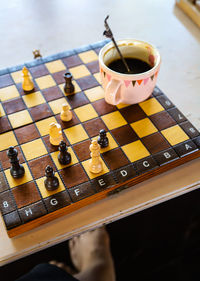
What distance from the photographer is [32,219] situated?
2.58ft

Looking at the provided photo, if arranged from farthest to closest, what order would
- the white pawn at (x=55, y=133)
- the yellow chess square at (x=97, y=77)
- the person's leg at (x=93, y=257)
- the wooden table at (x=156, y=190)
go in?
the person's leg at (x=93, y=257) < the yellow chess square at (x=97, y=77) < the white pawn at (x=55, y=133) < the wooden table at (x=156, y=190)

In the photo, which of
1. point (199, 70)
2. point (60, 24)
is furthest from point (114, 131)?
point (60, 24)

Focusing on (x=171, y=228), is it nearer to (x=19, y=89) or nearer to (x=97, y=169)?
(x=97, y=169)

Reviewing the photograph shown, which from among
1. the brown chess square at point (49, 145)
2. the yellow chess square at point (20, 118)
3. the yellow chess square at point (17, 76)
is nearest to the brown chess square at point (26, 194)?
the brown chess square at point (49, 145)

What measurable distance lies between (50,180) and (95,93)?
1.25 ft

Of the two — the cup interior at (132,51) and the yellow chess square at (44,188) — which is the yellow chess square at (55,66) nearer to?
the cup interior at (132,51)

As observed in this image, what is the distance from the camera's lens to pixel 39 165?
888mm

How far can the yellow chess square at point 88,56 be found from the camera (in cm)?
119

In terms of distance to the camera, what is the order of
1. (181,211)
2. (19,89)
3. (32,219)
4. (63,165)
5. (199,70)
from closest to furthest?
1. (32,219)
2. (63,165)
3. (19,89)
4. (199,70)
5. (181,211)

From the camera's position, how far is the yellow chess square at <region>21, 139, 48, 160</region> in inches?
35.8

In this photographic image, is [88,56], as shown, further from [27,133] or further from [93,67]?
[27,133]

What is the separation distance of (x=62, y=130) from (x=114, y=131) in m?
0.16

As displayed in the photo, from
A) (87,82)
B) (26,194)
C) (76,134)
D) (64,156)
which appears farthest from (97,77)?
(26,194)

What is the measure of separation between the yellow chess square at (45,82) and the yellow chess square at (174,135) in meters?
0.41
